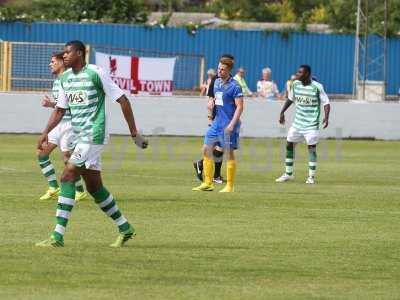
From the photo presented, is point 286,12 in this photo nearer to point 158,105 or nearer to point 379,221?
point 158,105

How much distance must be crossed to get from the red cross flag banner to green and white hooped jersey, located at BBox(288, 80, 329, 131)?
13027 mm

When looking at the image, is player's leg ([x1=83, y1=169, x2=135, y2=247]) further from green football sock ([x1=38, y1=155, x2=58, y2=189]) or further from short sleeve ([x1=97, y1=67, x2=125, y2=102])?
green football sock ([x1=38, y1=155, x2=58, y2=189])

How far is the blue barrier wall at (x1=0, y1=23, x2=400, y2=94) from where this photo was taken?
54.1 metres

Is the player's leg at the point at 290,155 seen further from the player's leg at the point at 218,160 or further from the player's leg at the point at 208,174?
the player's leg at the point at 208,174

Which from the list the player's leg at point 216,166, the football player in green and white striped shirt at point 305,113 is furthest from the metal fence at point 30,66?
the player's leg at point 216,166

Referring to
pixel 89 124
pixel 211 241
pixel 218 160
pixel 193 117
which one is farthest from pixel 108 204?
pixel 193 117

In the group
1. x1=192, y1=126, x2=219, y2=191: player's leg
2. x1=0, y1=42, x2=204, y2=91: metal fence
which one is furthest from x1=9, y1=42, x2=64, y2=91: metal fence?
x1=192, y1=126, x2=219, y2=191: player's leg

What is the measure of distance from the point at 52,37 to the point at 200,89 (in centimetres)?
1468

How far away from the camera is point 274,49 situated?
55.1 meters

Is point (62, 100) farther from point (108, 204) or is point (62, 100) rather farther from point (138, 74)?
point (138, 74)

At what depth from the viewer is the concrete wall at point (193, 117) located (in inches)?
1260

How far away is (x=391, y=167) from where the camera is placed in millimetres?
25625

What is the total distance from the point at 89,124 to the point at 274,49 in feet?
141

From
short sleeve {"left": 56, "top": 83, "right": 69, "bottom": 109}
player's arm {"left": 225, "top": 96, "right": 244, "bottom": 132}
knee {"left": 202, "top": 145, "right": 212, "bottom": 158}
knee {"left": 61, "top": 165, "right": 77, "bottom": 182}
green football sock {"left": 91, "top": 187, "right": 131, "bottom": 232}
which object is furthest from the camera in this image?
knee {"left": 202, "top": 145, "right": 212, "bottom": 158}
